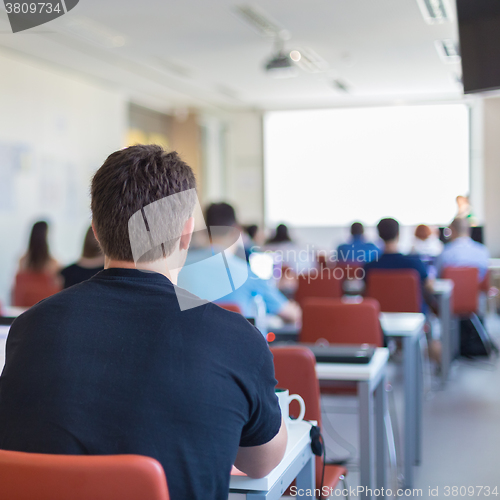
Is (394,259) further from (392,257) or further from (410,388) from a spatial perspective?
(410,388)

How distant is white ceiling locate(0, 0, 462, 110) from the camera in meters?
5.21

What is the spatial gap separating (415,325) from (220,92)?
6.51 meters

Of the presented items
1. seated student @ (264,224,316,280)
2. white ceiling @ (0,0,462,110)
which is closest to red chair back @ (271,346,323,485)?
white ceiling @ (0,0,462,110)

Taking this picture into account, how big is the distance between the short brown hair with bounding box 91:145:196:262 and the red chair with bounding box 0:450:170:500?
37cm

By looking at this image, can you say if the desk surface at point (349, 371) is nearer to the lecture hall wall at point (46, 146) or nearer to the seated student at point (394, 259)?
the seated student at point (394, 259)

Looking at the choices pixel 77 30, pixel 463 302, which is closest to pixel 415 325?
pixel 463 302

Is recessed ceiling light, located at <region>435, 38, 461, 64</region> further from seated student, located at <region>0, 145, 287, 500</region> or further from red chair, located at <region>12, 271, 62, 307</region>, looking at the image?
seated student, located at <region>0, 145, 287, 500</region>

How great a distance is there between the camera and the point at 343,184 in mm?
9656

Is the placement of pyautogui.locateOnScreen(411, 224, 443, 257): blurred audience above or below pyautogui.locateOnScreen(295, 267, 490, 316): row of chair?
above

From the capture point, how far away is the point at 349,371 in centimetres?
206

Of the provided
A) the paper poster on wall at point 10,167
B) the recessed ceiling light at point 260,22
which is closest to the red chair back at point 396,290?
the recessed ceiling light at point 260,22

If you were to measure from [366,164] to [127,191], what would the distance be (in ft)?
28.6

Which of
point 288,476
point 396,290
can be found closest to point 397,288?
point 396,290

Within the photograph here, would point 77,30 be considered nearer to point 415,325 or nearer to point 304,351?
point 415,325
